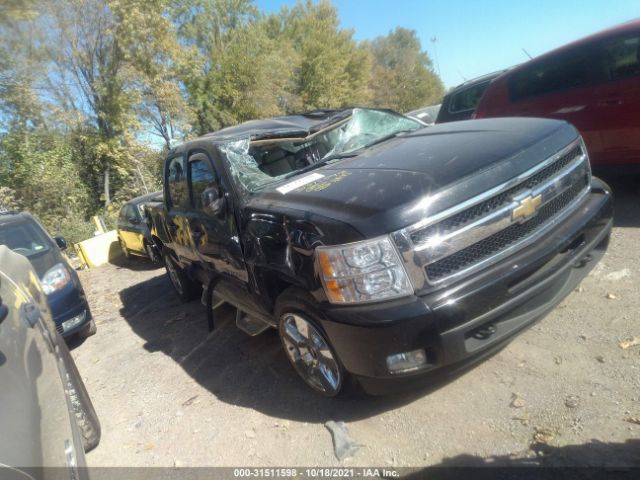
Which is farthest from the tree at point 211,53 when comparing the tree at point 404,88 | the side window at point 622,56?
the side window at point 622,56

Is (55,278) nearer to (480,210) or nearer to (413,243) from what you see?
(413,243)

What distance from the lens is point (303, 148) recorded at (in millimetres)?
3805

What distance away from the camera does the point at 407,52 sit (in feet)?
215

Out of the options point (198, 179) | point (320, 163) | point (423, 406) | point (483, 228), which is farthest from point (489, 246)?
point (198, 179)

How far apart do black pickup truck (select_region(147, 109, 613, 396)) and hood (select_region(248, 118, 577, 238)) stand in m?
0.01

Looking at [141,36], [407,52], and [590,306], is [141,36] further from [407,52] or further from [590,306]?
[407,52]

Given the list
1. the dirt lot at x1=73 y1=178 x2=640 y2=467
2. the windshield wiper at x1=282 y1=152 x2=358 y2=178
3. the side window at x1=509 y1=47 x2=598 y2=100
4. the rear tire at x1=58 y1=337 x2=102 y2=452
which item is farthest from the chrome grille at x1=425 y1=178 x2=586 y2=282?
the side window at x1=509 y1=47 x2=598 y2=100

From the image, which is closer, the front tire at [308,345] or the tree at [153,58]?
the front tire at [308,345]

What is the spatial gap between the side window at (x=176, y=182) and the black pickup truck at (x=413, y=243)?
1.02 m

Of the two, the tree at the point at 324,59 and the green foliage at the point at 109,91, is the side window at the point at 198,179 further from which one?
the tree at the point at 324,59

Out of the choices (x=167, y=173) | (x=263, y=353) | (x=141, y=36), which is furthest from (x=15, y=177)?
(x=263, y=353)

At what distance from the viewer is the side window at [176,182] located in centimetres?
437

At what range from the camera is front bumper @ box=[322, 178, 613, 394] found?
2.22m

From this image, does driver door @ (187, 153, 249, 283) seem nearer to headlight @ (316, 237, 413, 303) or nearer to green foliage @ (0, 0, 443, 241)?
headlight @ (316, 237, 413, 303)
